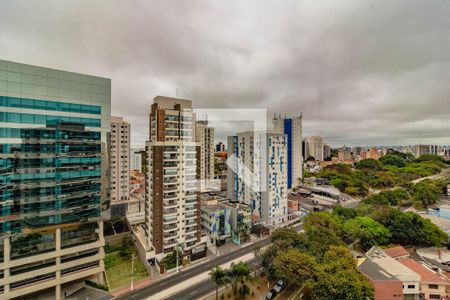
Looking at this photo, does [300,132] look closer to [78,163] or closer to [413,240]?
[413,240]

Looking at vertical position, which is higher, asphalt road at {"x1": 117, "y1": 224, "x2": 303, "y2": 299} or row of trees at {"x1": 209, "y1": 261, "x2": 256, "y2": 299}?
row of trees at {"x1": 209, "y1": 261, "x2": 256, "y2": 299}

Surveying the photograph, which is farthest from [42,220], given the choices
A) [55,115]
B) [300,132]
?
[300,132]

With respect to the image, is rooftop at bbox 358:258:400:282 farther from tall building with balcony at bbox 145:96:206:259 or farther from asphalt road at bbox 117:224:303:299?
tall building with balcony at bbox 145:96:206:259

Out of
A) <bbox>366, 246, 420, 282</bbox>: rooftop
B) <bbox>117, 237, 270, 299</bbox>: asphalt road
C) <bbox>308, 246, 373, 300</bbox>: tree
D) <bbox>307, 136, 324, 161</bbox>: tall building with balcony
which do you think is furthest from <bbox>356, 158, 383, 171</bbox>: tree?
<bbox>308, 246, 373, 300</bbox>: tree

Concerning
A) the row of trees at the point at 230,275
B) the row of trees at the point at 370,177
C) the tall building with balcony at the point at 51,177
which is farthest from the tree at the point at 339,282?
the row of trees at the point at 370,177

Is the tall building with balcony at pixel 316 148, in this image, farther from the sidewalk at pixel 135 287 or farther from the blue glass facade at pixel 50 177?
the blue glass facade at pixel 50 177

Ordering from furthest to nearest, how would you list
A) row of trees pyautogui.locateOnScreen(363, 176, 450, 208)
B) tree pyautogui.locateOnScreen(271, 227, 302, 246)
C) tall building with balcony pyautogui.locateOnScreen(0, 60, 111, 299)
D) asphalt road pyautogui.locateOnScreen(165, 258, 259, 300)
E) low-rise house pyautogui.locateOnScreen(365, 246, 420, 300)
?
row of trees pyautogui.locateOnScreen(363, 176, 450, 208) → tree pyautogui.locateOnScreen(271, 227, 302, 246) → asphalt road pyautogui.locateOnScreen(165, 258, 259, 300) → low-rise house pyautogui.locateOnScreen(365, 246, 420, 300) → tall building with balcony pyautogui.locateOnScreen(0, 60, 111, 299)
